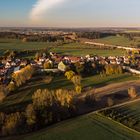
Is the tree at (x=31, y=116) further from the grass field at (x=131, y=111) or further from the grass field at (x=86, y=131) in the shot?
the grass field at (x=131, y=111)

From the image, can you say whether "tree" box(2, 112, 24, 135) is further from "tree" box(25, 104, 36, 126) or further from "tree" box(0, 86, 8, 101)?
"tree" box(0, 86, 8, 101)

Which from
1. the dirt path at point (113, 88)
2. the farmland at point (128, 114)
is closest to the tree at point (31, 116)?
the farmland at point (128, 114)

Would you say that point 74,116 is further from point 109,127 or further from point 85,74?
point 85,74

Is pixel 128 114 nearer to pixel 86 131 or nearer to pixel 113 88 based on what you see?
pixel 86 131

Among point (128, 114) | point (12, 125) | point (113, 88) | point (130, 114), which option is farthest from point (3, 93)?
point (113, 88)

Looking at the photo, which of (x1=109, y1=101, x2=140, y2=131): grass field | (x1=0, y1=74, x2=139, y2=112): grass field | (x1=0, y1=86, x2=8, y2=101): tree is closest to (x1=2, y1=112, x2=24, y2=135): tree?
(x1=0, y1=74, x2=139, y2=112): grass field

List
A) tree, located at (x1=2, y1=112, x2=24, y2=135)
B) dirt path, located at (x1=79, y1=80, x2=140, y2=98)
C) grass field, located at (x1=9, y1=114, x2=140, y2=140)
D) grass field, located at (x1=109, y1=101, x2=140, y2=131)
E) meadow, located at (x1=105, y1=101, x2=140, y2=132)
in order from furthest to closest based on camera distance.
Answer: dirt path, located at (x1=79, y1=80, x2=140, y2=98)
grass field, located at (x1=109, y1=101, x2=140, y2=131)
meadow, located at (x1=105, y1=101, x2=140, y2=132)
tree, located at (x1=2, y1=112, x2=24, y2=135)
grass field, located at (x1=9, y1=114, x2=140, y2=140)
